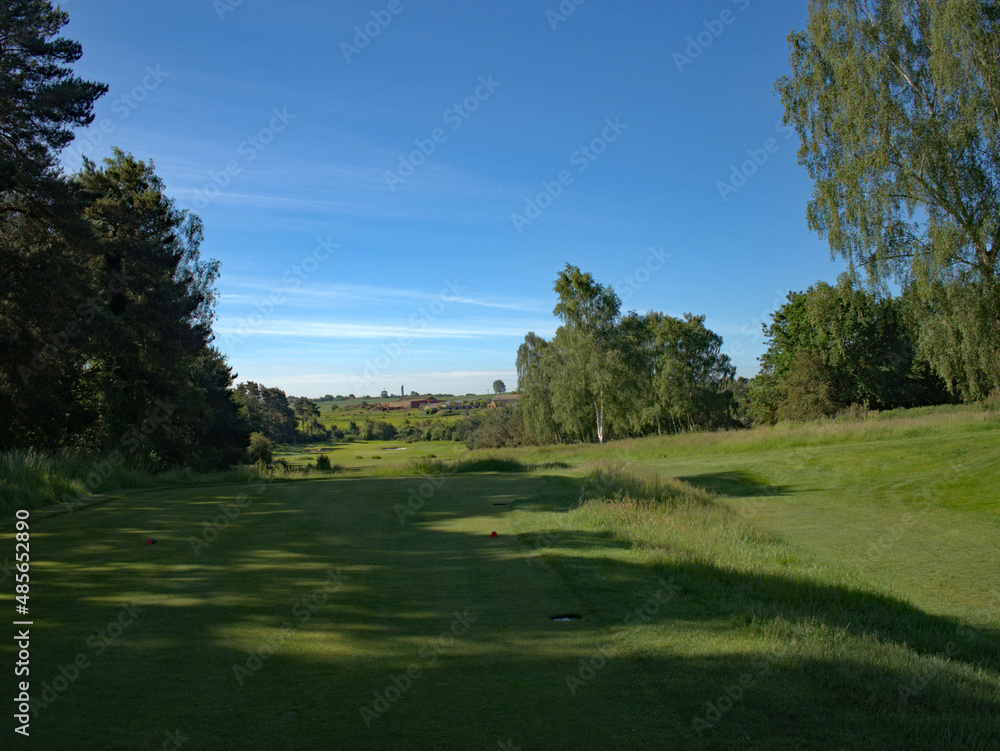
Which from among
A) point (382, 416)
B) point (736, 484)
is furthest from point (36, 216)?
point (382, 416)

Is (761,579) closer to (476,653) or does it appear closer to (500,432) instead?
(476,653)

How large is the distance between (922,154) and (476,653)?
19994 mm

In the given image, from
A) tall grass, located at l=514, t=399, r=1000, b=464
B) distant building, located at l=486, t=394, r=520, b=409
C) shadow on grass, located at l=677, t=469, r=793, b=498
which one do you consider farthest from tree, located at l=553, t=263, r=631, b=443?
distant building, located at l=486, t=394, r=520, b=409

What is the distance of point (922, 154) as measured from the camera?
702 inches

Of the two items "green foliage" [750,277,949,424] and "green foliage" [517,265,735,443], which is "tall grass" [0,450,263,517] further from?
"green foliage" [750,277,949,424]

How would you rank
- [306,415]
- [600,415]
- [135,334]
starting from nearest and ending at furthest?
[135,334]
[600,415]
[306,415]

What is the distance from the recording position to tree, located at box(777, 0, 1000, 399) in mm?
17203

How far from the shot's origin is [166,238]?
3697cm

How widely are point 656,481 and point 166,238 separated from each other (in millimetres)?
33856

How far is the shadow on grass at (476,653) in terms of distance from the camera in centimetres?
374

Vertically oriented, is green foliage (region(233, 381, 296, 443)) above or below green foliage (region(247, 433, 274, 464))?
above

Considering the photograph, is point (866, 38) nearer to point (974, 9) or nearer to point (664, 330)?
point (974, 9)

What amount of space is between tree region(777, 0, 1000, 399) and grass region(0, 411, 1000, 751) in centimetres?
742

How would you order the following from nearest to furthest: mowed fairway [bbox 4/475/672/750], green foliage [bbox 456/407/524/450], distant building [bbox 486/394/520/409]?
mowed fairway [bbox 4/475/672/750]
green foliage [bbox 456/407/524/450]
distant building [bbox 486/394/520/409]
